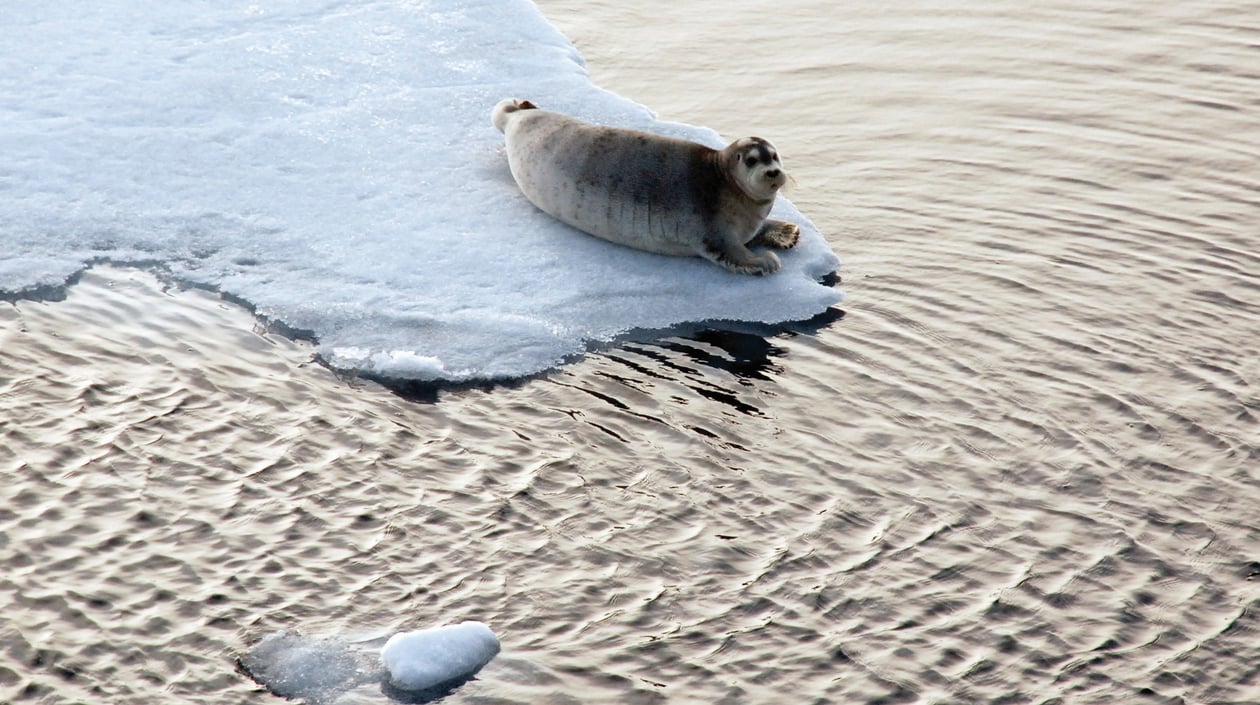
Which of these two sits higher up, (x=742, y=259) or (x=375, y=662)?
(x=742, y=259)

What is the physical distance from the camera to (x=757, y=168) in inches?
275

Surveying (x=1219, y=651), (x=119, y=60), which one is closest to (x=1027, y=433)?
(x=1219, y=651)

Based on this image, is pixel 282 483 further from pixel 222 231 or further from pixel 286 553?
pixel 222 231

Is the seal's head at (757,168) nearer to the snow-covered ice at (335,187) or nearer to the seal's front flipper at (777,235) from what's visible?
the seal's front flipper at (777,235)

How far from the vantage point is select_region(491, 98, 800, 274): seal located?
Result: 23.2 ft

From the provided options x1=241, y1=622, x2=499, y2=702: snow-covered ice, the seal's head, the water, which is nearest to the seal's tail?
the seal's head

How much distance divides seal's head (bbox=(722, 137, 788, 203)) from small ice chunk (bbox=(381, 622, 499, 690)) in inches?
122

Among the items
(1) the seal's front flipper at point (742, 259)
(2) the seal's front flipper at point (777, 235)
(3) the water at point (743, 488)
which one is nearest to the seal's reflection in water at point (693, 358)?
(3) the water at point (743, 488)

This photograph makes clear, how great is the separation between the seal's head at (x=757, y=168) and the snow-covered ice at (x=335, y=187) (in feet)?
1.27

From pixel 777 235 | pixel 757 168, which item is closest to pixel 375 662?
pixel 757 168

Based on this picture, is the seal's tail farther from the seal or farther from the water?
the water

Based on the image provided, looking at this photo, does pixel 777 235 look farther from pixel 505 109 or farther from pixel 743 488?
pixel 743 488

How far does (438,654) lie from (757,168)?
327 cm

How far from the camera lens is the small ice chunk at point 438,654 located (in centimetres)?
442
